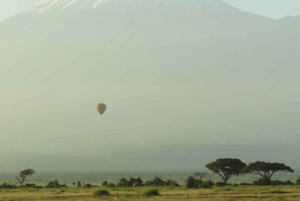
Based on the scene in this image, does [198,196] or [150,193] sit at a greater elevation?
[150,193]

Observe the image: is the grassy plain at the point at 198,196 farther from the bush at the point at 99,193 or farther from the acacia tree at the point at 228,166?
the acacia tree at the point at 228,166

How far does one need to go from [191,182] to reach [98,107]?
38044 mm

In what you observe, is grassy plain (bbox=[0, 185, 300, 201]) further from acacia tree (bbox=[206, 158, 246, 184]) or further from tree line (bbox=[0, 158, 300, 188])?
acacia tree (bbox=[206, 158, 246, 184])

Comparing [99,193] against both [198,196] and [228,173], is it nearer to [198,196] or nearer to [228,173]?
[198,196]

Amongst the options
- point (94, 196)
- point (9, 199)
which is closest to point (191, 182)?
point (94, 196)

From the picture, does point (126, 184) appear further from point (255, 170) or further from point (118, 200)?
point (118, 200)

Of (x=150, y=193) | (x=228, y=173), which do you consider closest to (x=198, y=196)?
(x=150, y=193)

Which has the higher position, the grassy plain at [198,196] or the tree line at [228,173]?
the tree line at [228,173]

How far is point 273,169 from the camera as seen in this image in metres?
68.6

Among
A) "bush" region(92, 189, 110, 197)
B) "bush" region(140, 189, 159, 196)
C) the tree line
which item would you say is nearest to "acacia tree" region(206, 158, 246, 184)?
the tree line

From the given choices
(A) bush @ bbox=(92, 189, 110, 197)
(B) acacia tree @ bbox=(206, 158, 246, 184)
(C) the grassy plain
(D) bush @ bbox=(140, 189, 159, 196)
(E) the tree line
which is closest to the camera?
(C) the grassy plain

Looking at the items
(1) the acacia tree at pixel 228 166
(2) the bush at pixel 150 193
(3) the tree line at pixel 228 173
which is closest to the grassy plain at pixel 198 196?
(2) the bush at pixel 150 193

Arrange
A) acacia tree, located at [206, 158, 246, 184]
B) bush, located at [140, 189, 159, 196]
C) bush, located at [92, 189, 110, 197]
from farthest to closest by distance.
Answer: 1. acacia tree, located at [206, 158, 246, 184]
2. bush, located at [92, 189, 110, 197]
3. bush, located at [140, 189, 159, 196]

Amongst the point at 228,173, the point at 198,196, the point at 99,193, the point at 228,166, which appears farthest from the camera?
the point at 228,173
